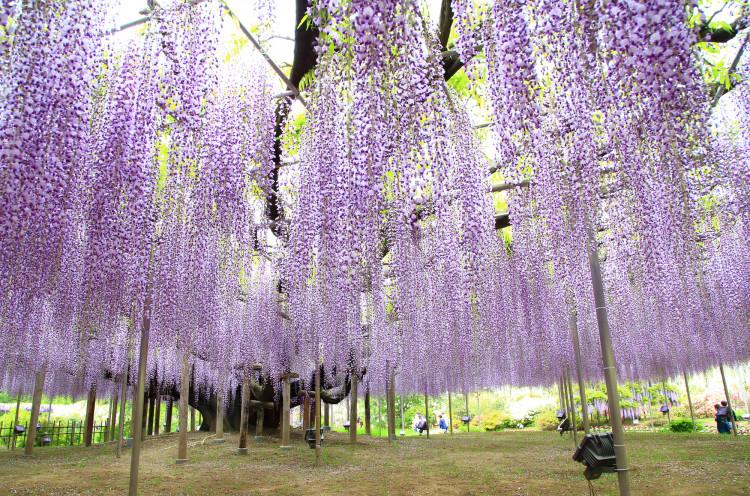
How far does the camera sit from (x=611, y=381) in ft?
14.4

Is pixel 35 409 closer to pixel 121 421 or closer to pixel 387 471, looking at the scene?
pixel 121 421

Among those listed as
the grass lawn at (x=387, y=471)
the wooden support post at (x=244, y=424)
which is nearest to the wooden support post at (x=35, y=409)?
the grass lawn at (x=387, y=471)

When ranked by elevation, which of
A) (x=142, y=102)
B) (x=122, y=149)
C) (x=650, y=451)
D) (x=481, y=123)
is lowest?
(x=650, y=451)

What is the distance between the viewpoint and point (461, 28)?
403cm

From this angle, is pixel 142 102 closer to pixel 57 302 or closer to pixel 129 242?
pixel 129 242

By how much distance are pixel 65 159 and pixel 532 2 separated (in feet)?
12.2

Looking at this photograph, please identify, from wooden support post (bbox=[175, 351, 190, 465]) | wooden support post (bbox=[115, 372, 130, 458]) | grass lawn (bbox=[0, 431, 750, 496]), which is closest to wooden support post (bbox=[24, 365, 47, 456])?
grass lawn (bbox=[0, 431, 750, 496])

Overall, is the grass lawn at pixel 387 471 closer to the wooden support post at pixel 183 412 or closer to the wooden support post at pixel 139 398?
the wooden support post at pixel 183 412

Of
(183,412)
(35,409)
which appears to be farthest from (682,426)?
(35,409)

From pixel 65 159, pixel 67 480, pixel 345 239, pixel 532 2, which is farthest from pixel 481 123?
pixel 67 480

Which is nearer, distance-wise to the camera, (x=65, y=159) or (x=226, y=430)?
(x=65, y=159)

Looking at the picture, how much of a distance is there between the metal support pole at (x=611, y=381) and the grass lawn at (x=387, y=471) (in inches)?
81.5

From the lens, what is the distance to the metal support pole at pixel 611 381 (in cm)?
413

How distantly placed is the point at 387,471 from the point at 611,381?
493cm
